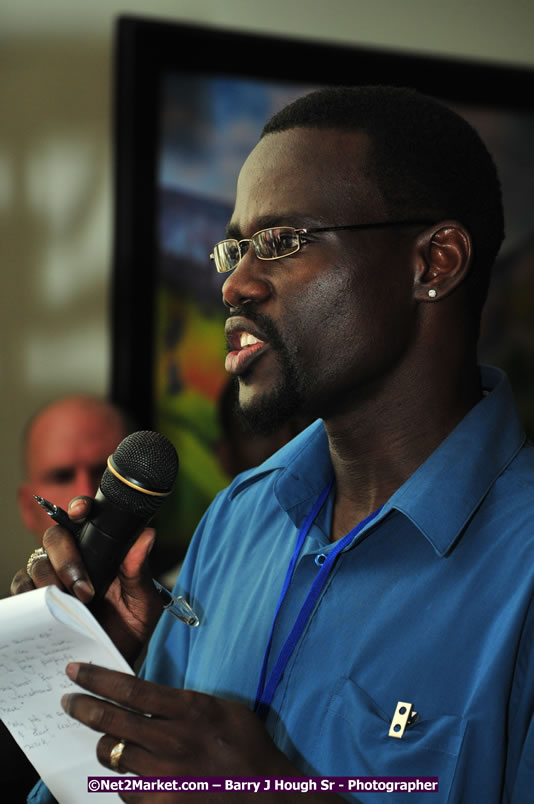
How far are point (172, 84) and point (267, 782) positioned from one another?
2399 mm

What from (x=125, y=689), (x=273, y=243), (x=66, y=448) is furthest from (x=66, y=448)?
(x=125, y=689)

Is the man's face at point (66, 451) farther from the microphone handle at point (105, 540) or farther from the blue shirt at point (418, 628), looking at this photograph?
the microphone handle at point (105, 540)

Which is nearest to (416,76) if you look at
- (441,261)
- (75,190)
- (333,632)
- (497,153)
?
(497,153)

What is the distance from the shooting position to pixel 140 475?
1.14 meters

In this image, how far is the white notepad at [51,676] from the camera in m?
0.92

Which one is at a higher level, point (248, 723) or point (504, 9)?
point (504, 9)

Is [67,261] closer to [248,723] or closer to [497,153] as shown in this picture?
[497,153]

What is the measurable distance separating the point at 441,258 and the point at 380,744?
63 cm

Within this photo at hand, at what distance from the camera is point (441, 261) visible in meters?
1.29

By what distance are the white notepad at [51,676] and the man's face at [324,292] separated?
463 millimetres

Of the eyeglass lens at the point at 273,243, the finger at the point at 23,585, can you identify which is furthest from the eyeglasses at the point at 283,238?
the finger at the point at 23,585

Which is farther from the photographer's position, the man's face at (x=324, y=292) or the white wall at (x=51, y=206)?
the white wall at (x=51, y=206)

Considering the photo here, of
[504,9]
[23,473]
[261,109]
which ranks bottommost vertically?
[23,473]

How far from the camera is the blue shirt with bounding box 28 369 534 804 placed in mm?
1005
